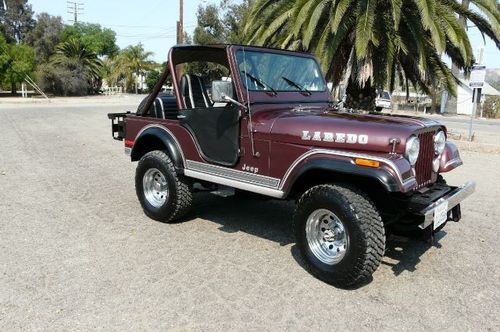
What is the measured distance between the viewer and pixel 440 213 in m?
3.78

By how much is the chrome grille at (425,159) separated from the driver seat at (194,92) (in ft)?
8.09

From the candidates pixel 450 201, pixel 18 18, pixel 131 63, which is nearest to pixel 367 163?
pixel 450 201

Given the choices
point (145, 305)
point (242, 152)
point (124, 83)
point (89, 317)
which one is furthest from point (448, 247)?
point (124, 83)

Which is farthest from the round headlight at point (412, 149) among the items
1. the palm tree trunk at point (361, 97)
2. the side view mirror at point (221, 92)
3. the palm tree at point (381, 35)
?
the palm tree trunk at point (361, 97)

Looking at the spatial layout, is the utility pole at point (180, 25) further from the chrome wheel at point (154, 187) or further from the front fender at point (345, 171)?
the front fender at point (345, 171)

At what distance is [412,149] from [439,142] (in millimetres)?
683

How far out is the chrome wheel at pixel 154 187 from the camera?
5477 millimetres

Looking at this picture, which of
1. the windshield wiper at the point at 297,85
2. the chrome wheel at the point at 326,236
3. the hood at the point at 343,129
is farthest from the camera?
the windshield wiper at the point at 297,85

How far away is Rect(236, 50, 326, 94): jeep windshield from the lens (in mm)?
4691

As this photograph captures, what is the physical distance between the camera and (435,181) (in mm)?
4363

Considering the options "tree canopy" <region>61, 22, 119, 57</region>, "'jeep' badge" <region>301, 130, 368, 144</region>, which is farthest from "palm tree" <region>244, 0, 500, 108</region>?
"tree canopy" <region>61, 22, 119, 57</region>

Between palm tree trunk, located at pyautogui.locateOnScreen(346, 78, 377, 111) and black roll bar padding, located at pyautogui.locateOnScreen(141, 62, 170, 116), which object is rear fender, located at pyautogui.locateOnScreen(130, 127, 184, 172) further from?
palm tree trunk, located at pyautogui.locateOnScreen(346, 78, 377, 111)

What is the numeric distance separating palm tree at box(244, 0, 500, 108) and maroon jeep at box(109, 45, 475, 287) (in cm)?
567

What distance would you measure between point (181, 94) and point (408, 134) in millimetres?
2663
